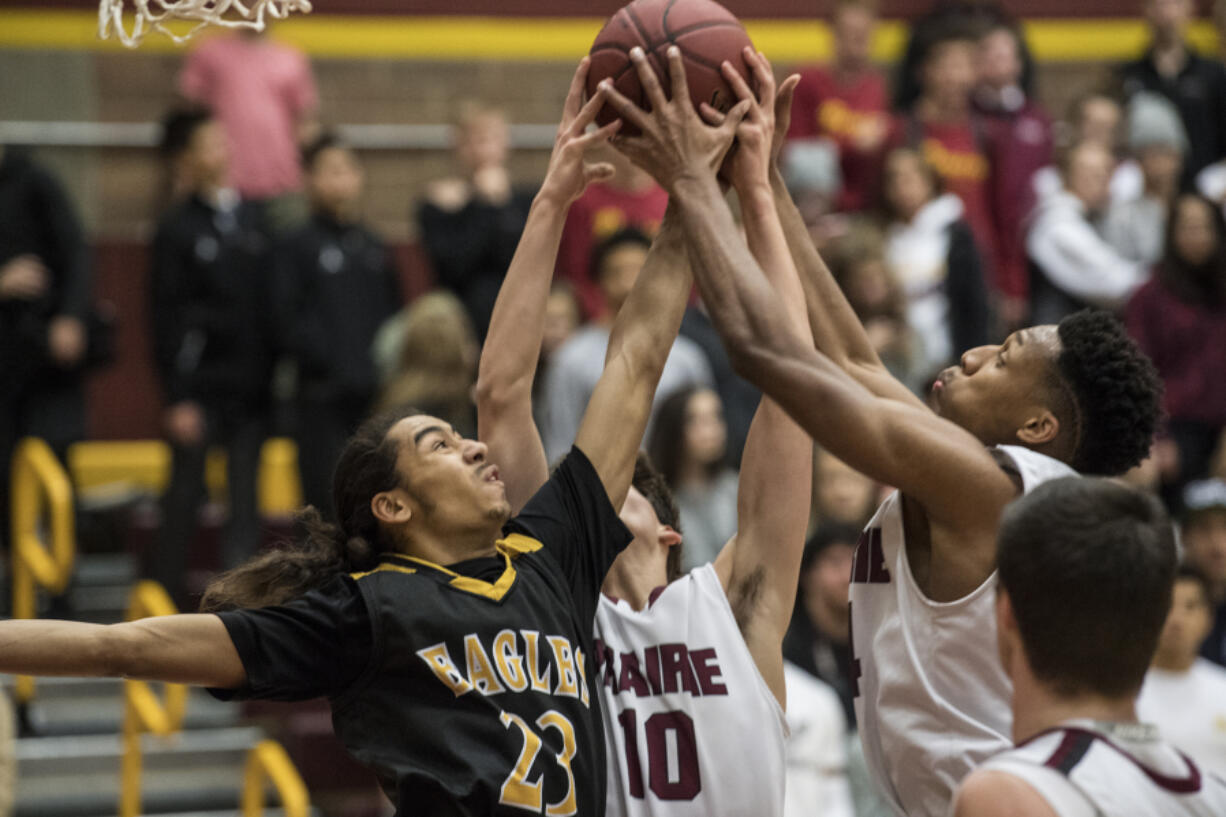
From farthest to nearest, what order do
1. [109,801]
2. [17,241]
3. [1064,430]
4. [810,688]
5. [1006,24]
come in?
1. [1006,24]
2. [17,241]
3. [109,801]
4. [810,688]
5. [1064,430]

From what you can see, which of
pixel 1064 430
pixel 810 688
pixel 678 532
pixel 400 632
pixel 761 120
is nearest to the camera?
pixel 400 632

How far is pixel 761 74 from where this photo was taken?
3.49 meters

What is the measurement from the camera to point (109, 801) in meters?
6.75

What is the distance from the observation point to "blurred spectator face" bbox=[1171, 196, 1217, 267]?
7.95 metres

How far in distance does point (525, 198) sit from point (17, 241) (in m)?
2.52

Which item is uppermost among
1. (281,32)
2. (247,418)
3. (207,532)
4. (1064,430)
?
(281,32)

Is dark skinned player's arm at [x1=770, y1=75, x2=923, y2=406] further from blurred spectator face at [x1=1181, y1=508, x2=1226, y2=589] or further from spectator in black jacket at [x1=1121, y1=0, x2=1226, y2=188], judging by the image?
spectator in black jacket at [x1=1121, y1=0, x2=1226, y2=188]

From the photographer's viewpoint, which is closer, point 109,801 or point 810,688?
point 810,688

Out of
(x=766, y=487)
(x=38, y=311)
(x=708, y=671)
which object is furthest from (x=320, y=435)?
(x=708, y=671)

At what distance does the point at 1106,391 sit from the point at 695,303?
463 cm

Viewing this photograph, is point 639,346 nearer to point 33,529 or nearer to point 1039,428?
point 1039,428

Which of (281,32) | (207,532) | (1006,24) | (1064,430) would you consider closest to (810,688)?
(1064,430)

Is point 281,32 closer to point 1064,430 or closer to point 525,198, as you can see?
point 525,198

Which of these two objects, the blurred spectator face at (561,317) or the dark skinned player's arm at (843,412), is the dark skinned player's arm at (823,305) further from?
the blurred spectator face at (561,317)
